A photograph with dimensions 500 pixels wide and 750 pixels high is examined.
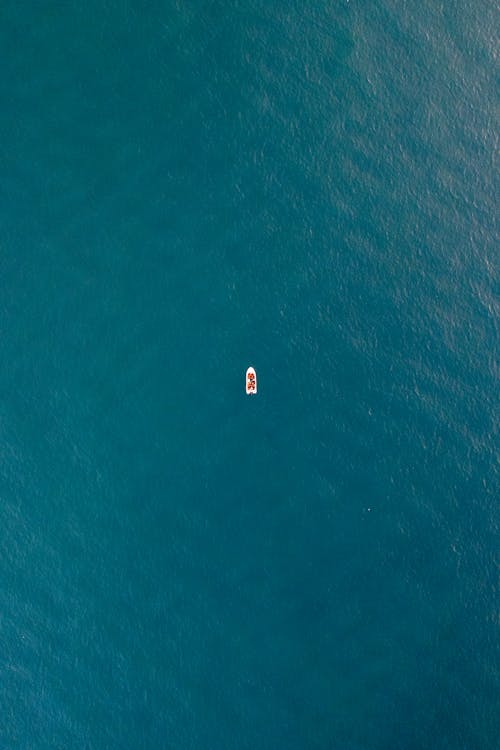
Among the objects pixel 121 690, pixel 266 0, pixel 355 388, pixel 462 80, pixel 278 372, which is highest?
pixel 266 0

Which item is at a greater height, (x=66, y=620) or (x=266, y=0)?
(x=266, y=0)

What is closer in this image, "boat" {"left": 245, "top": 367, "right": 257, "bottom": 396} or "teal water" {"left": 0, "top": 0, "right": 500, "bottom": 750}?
"teal water" {"left": 0, "top": 0, "right": 500, "bottom": 750}

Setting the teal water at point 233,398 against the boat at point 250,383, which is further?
the boat at point 250,383

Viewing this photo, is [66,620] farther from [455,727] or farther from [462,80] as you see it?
[462,80]

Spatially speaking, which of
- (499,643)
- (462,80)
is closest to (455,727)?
(499,643)

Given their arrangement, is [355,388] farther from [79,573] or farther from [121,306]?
[79,573]

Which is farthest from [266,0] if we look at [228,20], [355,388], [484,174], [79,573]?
[79,573]
